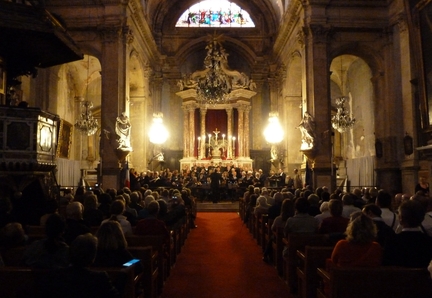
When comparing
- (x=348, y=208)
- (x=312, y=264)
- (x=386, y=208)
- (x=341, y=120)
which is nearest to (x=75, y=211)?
(x=312, y=264)

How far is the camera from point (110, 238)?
3.97 metres

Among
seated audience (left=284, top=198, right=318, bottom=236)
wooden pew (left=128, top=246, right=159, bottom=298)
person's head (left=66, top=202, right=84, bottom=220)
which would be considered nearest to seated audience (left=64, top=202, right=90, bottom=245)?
person's head (left=66, top=202, right=84, bottom=220)

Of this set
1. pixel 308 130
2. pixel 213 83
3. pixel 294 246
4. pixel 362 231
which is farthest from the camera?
pixel 213 83

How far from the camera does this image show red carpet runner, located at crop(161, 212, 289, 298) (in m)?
6.29

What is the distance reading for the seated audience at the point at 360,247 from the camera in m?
3.96

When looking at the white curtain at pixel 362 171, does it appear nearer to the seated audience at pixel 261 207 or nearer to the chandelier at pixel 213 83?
the chandelier at pixel 213 83

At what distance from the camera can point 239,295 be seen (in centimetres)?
604

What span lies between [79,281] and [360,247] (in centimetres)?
242

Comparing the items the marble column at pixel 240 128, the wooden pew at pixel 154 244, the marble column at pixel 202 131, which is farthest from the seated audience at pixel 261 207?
the marble column at pixel 240 128

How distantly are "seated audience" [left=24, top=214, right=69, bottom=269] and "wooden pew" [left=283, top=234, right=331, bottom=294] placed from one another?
306cm

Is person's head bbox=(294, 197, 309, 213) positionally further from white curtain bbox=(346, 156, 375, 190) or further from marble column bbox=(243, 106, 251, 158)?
marble column bbox=(243, 106, 251, 158)

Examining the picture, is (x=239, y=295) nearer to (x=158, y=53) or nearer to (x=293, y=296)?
(x=293, y=296)

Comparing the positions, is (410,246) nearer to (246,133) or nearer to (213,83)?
(213,83)

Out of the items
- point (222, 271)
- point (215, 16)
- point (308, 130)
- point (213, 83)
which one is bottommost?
point (222, 271)
